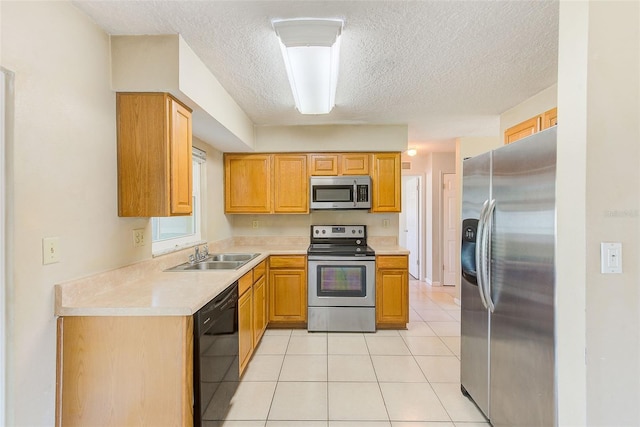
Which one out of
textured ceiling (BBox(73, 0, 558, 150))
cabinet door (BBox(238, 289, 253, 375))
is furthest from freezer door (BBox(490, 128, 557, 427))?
cabinet door (BBox(238, 289, 253, 375))

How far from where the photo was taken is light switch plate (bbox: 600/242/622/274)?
3.56 feet

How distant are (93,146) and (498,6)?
2.24 meters

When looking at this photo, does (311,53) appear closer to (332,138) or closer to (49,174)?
(49,174)

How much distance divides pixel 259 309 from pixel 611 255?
261 cm

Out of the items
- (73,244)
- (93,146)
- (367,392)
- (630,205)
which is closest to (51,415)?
(73,244)

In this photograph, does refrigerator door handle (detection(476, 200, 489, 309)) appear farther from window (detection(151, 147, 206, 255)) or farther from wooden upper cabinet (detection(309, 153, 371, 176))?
window (detection(151, 147, 206, 255))

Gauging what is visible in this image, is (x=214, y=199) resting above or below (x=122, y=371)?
above

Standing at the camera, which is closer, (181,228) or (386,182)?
(181,228)

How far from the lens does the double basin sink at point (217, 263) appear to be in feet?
8.39

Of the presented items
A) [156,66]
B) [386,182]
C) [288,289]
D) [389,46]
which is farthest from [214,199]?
[389,46]

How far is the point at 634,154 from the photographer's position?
1080mm

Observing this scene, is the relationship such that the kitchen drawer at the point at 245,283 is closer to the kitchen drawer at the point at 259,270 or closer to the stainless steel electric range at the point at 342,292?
the kitchen drawer at the point at 259,270

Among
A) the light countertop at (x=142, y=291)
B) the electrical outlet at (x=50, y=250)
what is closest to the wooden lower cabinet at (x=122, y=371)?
the light countertop at (x=142, y=291)

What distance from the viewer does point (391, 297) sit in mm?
3373
